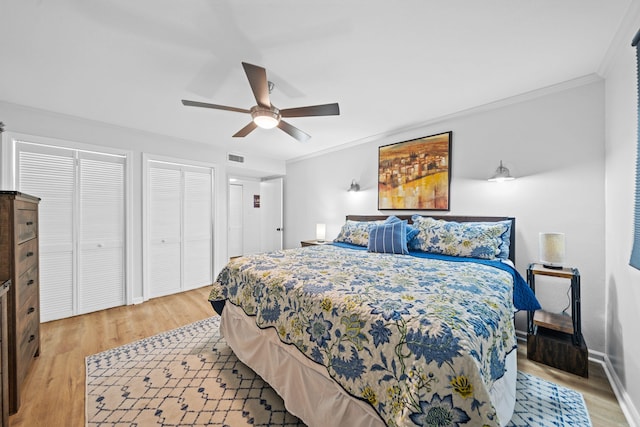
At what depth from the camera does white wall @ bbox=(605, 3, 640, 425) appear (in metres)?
1.55

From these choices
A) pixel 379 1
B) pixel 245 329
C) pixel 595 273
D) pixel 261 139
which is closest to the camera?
pixel 379 1

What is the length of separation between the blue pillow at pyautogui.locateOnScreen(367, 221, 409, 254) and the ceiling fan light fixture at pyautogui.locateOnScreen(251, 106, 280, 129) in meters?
1.64

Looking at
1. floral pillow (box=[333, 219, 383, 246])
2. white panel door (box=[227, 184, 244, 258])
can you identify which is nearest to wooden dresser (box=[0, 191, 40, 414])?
floral pillow (box=[333, 219, 383, 246])

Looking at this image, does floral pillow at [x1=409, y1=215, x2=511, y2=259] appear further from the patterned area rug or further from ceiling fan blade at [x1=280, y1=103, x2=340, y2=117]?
ceiling fan blade at [x1=280, y1=103, x2=340, y2=117]

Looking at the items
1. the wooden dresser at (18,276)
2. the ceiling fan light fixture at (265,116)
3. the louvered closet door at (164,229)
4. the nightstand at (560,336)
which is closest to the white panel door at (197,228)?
the louvered closet door at (164,229)

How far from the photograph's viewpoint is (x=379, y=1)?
1411 mm

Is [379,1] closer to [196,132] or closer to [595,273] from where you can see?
[595,273]

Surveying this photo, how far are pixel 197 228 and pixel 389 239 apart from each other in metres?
3.14

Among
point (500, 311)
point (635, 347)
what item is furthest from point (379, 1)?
point (635, 347)

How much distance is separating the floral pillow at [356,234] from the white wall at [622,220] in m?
1.97

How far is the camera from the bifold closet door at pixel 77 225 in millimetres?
2844

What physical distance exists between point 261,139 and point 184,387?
326cm

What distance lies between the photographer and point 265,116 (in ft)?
6.76

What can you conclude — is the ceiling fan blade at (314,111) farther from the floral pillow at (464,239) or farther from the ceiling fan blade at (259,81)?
the floral pillow at (464,239)
